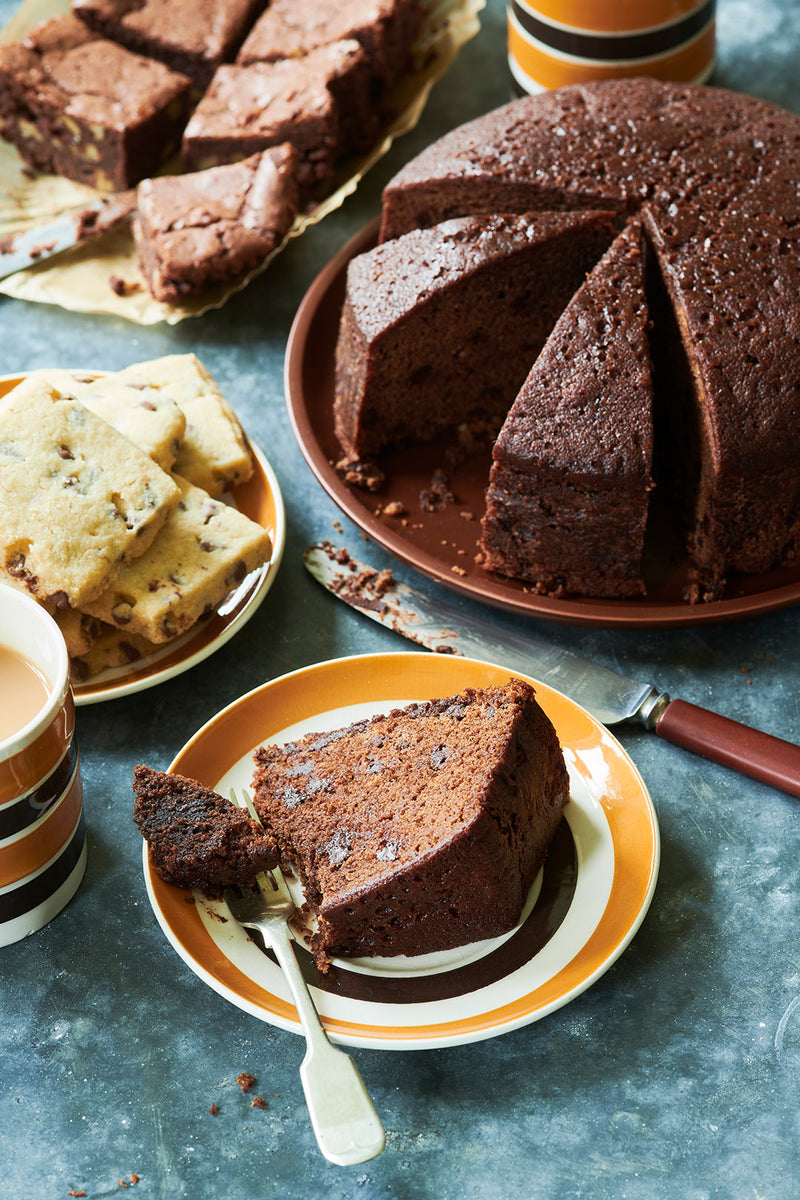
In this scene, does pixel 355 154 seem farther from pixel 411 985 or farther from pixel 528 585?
pixel 411 985

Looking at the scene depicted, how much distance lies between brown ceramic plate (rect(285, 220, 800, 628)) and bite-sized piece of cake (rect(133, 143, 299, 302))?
9.1 inches

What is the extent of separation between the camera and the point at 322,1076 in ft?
5.85

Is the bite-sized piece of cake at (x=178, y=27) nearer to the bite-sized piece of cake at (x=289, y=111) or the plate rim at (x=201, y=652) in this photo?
the bite-sized piece of cake at (x=289, y=111)

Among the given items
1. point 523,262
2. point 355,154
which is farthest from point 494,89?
point 523,262

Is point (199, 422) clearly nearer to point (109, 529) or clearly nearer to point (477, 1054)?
point (109, 529)

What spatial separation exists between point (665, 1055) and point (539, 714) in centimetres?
60

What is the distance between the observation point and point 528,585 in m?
2.72

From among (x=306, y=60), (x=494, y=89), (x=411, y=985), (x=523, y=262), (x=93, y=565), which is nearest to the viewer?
(x=411, y=985)

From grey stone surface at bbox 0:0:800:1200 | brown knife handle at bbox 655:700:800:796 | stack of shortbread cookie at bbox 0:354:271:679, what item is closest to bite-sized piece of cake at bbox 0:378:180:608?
stack of shortbread cookie at bbox 0:354:271:679

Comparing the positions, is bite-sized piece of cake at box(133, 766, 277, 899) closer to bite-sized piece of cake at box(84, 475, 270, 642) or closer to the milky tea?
the milky tea

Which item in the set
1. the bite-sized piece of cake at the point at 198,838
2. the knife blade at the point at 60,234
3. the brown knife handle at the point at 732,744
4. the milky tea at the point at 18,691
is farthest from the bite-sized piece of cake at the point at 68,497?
the knife blade at the point at 60,234

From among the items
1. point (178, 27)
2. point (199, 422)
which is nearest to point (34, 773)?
point (199, 422)

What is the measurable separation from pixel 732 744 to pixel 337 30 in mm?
2710

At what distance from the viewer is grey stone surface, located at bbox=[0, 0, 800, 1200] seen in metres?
1.87
